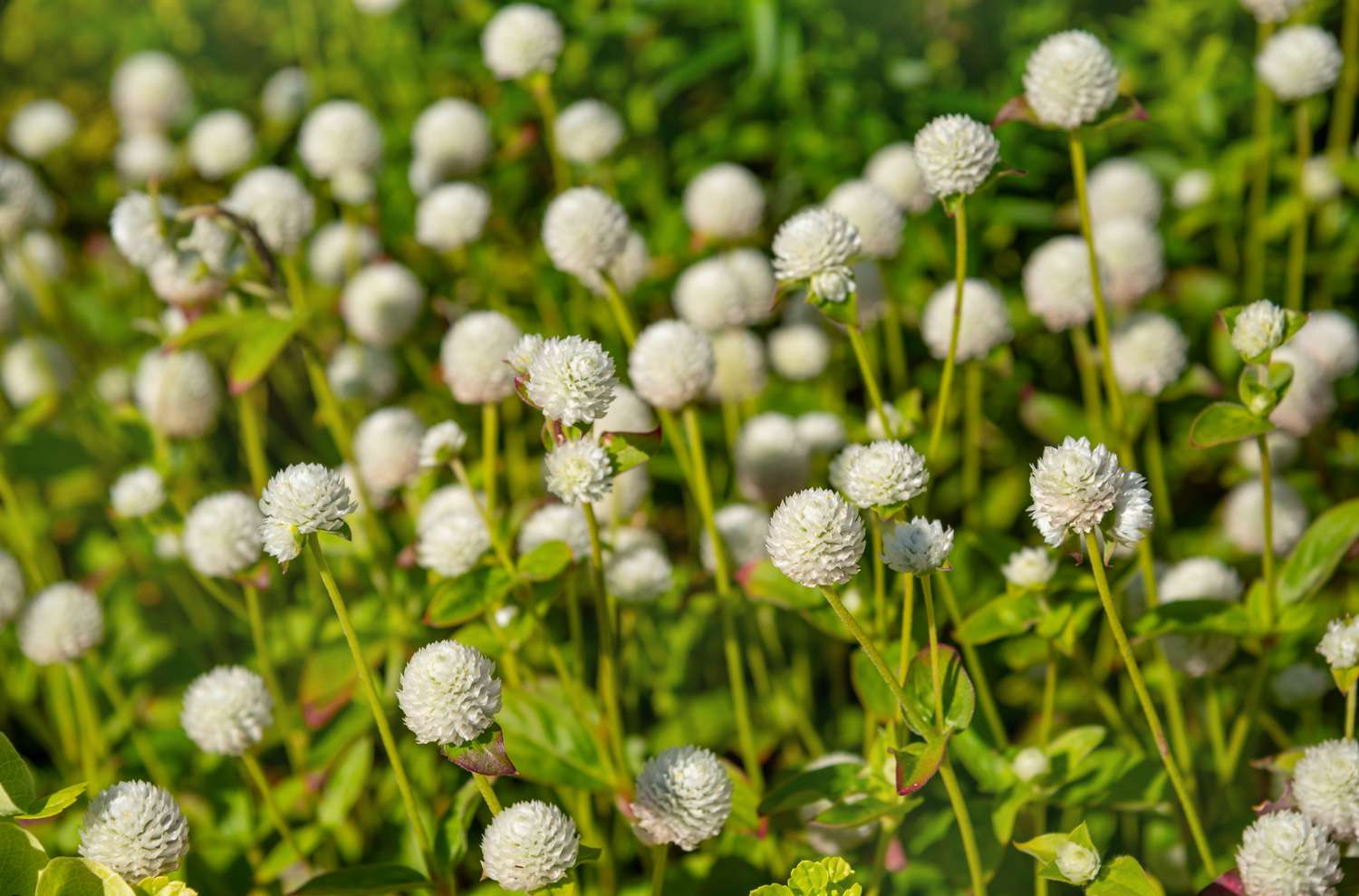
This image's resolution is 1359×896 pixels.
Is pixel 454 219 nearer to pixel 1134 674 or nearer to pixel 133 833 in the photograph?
pixel 133 833

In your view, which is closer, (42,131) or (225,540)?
(225,540)

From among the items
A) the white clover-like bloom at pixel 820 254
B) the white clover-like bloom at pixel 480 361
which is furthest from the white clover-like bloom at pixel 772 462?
the white clover-like bloom at pixel 820 254

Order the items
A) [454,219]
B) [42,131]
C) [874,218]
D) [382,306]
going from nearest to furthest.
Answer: [874,218] < [454,219] < [382,306] < [42,131]

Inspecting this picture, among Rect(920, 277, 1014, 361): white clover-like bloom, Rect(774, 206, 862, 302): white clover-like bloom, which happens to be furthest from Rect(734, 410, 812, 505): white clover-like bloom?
Rect(774, 206, 862, 302): white clover-like bloom

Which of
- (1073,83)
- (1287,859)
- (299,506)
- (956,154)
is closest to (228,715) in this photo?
(299,506)

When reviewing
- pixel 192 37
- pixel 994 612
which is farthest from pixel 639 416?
pixel 192 37

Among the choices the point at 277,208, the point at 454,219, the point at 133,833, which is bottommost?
the point at 133,833

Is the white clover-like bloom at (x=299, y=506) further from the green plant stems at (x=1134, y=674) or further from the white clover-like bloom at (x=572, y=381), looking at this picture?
the green plant stems at (x=1134, y=674)
